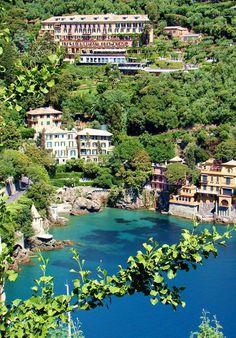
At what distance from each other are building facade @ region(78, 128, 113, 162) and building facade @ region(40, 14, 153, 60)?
886 cm

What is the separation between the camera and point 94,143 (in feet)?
89.3

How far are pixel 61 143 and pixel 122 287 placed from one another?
24398 millimetres

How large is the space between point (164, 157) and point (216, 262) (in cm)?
796

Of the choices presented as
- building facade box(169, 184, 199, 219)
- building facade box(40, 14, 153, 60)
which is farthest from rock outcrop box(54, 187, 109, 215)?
building facade box(40, 14, 153, 60)

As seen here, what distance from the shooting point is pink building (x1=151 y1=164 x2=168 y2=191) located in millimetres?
25000

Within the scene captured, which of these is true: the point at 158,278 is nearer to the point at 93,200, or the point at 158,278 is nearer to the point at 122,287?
the point at 122,287

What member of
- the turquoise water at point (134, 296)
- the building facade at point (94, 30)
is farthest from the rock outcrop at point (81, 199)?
the building facade at point (94, 30)

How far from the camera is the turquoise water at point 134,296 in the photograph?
1359 cm

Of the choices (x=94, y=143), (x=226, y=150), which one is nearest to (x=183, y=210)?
(x=226, y=150)

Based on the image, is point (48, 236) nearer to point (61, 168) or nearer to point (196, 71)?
point (61, 168)

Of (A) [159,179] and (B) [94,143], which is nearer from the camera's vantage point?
(A) [159,179]

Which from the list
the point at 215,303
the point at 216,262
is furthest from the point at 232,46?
the point at 215,303

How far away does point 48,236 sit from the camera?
64.4 feet

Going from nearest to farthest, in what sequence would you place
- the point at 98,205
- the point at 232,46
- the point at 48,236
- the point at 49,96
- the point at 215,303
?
1. the point at 215,303
2. the point at 48,236
3. the point at 98,205
4. the point at 49,96
5. the point at 232,46
